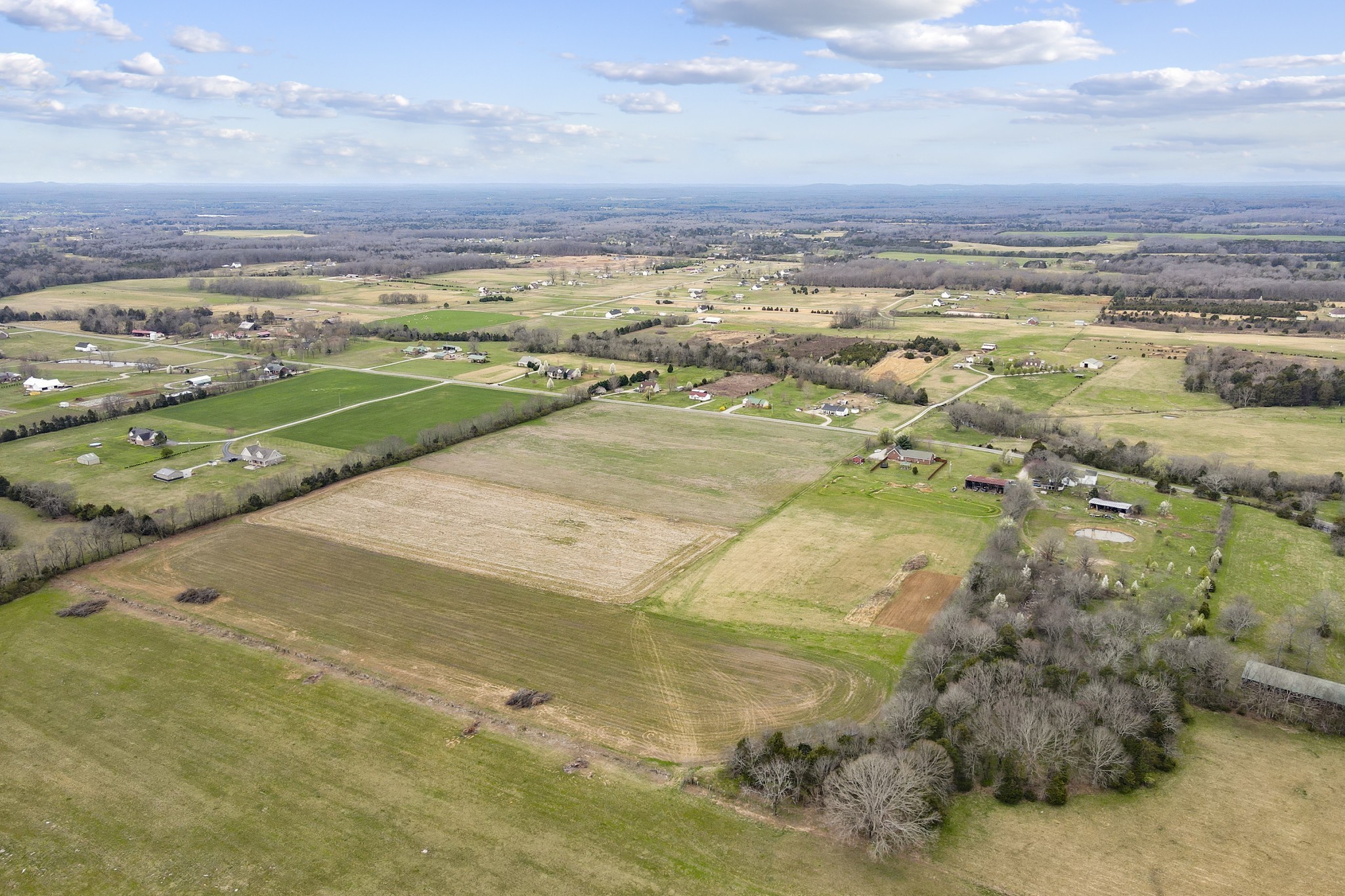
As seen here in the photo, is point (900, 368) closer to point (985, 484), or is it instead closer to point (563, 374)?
point (563, 374)

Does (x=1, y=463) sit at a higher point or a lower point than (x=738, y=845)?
higher

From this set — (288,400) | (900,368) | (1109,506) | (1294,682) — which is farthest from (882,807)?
(288,400)

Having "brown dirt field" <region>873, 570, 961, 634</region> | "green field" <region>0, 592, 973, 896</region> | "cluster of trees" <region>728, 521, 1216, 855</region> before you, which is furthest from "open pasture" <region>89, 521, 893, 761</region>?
"brown dirt field" <region>873, 570, 961, 634</region>

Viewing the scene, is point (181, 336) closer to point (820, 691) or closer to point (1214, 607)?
point (820, 691)

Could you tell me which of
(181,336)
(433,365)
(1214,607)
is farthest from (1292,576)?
(181,336)

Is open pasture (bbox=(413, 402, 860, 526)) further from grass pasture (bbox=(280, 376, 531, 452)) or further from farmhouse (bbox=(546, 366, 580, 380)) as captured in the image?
farmhouse (bbox=(546, 366, 580, 380))
